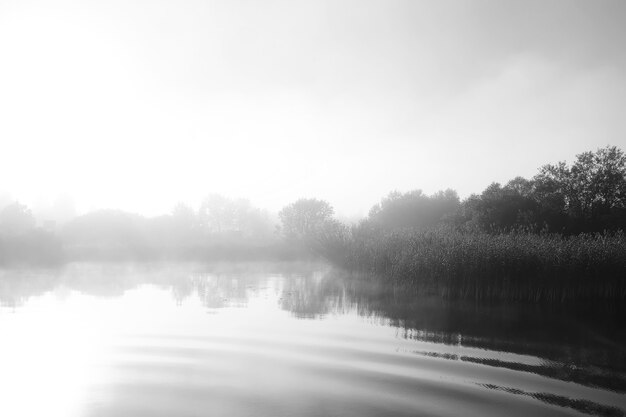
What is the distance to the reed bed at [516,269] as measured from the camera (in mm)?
18797

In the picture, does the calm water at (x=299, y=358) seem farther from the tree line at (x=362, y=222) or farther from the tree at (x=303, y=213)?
the tree at (x=303, y=213)

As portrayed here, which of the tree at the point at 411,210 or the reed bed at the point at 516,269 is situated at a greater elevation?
the tree at the point at 411,210

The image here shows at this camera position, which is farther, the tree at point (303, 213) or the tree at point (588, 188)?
the tree at point (303, 213)

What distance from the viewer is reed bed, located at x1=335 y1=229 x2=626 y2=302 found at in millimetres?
18797

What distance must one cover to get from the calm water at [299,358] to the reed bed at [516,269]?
2595mm

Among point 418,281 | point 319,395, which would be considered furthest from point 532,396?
point 418,281

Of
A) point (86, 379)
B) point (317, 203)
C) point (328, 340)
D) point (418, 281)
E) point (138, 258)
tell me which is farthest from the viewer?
point (317, 203)

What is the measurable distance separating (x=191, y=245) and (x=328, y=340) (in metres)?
36.7

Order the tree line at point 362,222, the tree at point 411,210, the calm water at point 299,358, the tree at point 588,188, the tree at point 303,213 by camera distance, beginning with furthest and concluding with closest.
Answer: the tree at point 303,213 → the tree at point 411,210 → the tree at point 588,188 → the tree line at point 362,222 → the calm water at point 299,358

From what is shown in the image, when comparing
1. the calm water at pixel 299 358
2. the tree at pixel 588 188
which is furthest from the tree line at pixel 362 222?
the calm water at pixel 299 358

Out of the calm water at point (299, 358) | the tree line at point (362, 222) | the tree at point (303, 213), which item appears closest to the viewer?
the calm water at point (299, 358)

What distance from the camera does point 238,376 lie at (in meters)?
7.29

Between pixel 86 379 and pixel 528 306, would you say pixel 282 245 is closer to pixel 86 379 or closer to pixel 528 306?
pixel 528 306

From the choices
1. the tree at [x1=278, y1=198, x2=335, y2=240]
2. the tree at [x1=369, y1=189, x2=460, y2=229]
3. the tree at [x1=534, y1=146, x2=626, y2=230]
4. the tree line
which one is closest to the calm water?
the tree line
